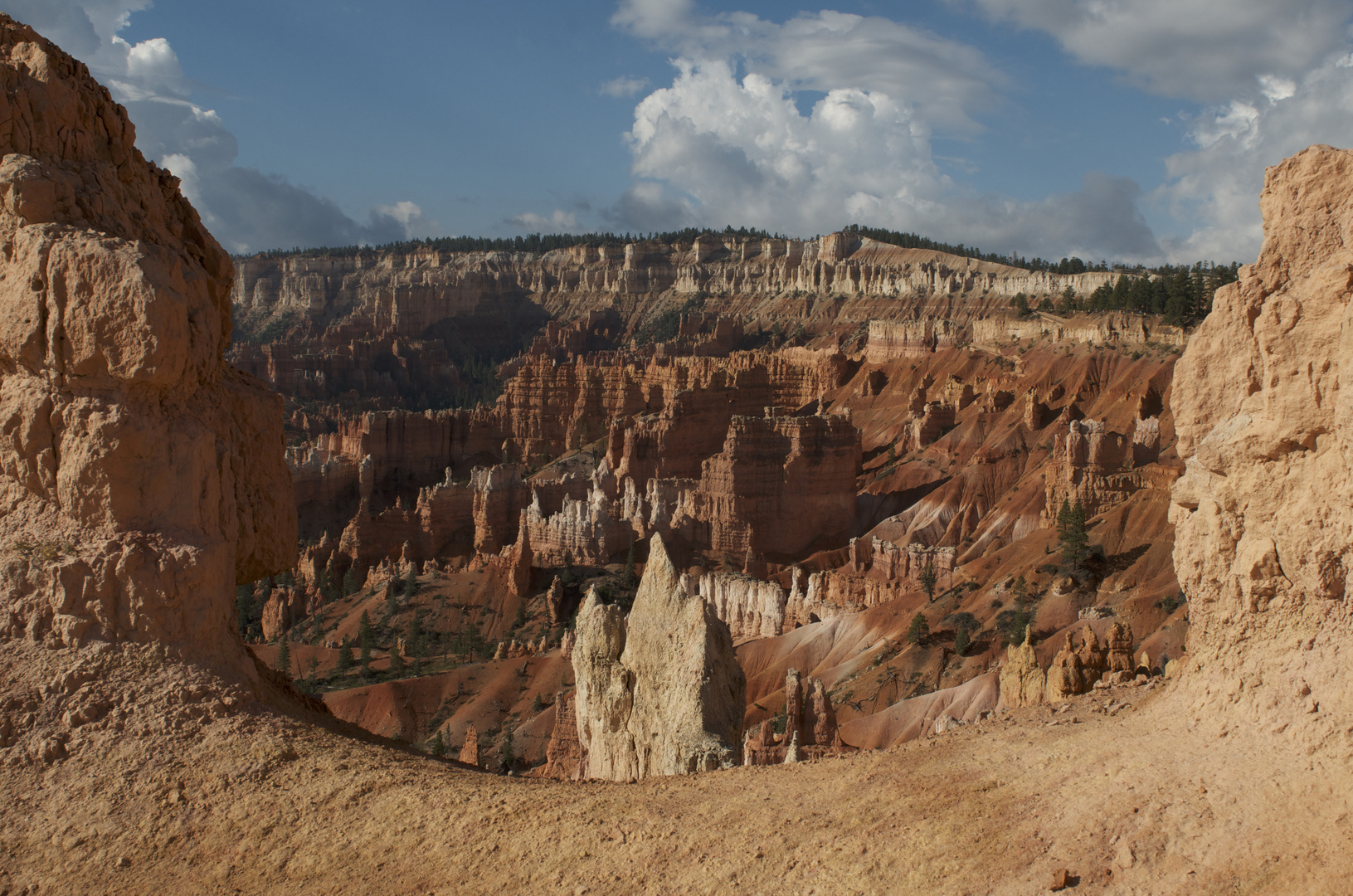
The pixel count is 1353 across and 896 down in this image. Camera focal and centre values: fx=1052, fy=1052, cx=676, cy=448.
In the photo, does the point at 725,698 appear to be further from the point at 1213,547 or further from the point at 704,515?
the point at 704,515

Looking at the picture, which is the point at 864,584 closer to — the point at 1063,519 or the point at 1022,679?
the point at 1063,519

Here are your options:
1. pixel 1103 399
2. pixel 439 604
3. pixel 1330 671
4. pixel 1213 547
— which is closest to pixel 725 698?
pixel 1213 547

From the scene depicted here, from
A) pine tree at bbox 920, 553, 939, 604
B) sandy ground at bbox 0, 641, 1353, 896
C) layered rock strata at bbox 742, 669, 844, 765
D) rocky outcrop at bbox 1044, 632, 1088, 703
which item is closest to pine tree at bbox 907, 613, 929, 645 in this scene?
pine tree at bbox 920, 553, 939, 604

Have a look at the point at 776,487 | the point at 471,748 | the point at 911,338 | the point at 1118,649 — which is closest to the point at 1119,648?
the point at 1118,649

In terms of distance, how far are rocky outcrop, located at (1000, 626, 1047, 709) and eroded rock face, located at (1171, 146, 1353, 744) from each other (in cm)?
1618

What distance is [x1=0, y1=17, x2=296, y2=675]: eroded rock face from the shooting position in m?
10.5

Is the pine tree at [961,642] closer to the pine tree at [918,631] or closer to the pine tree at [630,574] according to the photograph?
the pine tree at [918,631]

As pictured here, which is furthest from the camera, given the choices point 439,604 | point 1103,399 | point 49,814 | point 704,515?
point 1103,399

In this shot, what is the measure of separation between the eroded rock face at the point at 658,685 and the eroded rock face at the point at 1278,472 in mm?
7629

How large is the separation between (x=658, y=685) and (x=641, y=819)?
734 cm

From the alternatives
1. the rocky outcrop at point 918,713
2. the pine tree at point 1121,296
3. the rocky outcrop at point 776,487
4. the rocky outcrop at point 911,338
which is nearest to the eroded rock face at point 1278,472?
the rocky outcrop at point 918,713

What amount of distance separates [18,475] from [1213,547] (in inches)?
470

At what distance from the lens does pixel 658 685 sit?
57.9 ft

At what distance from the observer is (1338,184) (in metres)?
9.98
